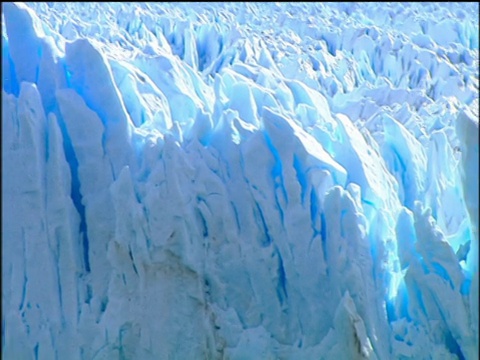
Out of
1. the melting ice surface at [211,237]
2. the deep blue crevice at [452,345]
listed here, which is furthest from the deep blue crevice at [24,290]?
the deep blue crevice at [452,345]

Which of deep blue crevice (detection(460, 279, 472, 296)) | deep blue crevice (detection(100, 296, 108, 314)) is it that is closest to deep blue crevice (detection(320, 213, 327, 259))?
deep blue crevice (detection(460, 279, 472, 296))

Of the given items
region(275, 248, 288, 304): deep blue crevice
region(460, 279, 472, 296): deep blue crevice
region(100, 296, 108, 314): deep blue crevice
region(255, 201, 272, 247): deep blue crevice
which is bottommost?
region(100, 296, 108, 314): deep blue crevice

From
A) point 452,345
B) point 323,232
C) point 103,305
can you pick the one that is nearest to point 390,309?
point 452,345

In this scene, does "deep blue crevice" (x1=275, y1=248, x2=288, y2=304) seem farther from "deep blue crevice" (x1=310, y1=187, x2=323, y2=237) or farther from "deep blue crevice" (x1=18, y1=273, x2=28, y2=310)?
"deep blue crevice" (x1=18, y1=273, x2=28, y2=310)

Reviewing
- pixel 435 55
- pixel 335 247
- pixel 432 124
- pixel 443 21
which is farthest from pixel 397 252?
pixel 443 21

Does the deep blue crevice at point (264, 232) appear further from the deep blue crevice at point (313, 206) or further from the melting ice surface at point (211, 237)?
the deep blue crevice at point (313, 206)

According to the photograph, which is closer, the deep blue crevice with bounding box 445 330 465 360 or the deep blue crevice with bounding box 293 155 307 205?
the deep blue crevice with bounding box 445 330 465 360

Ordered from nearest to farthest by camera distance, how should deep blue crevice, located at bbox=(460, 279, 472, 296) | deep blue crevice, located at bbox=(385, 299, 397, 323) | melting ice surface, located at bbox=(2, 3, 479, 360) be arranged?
deep blue crevice, located at bbox=(460, 279, 472, 296) → melting ice surface, located at bbox=(2, 3, 479, 360) → deep blue crevice, located at bbox=(385, 299, 397, 323)

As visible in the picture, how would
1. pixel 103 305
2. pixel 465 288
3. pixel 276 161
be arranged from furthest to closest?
pixel 276 161, pixel 103 305, pixel 465 288

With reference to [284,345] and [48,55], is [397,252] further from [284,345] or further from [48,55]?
[48,55]

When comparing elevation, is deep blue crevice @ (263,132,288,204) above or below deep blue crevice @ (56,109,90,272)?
above

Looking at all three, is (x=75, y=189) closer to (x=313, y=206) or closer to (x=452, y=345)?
(x=313, y=206)
